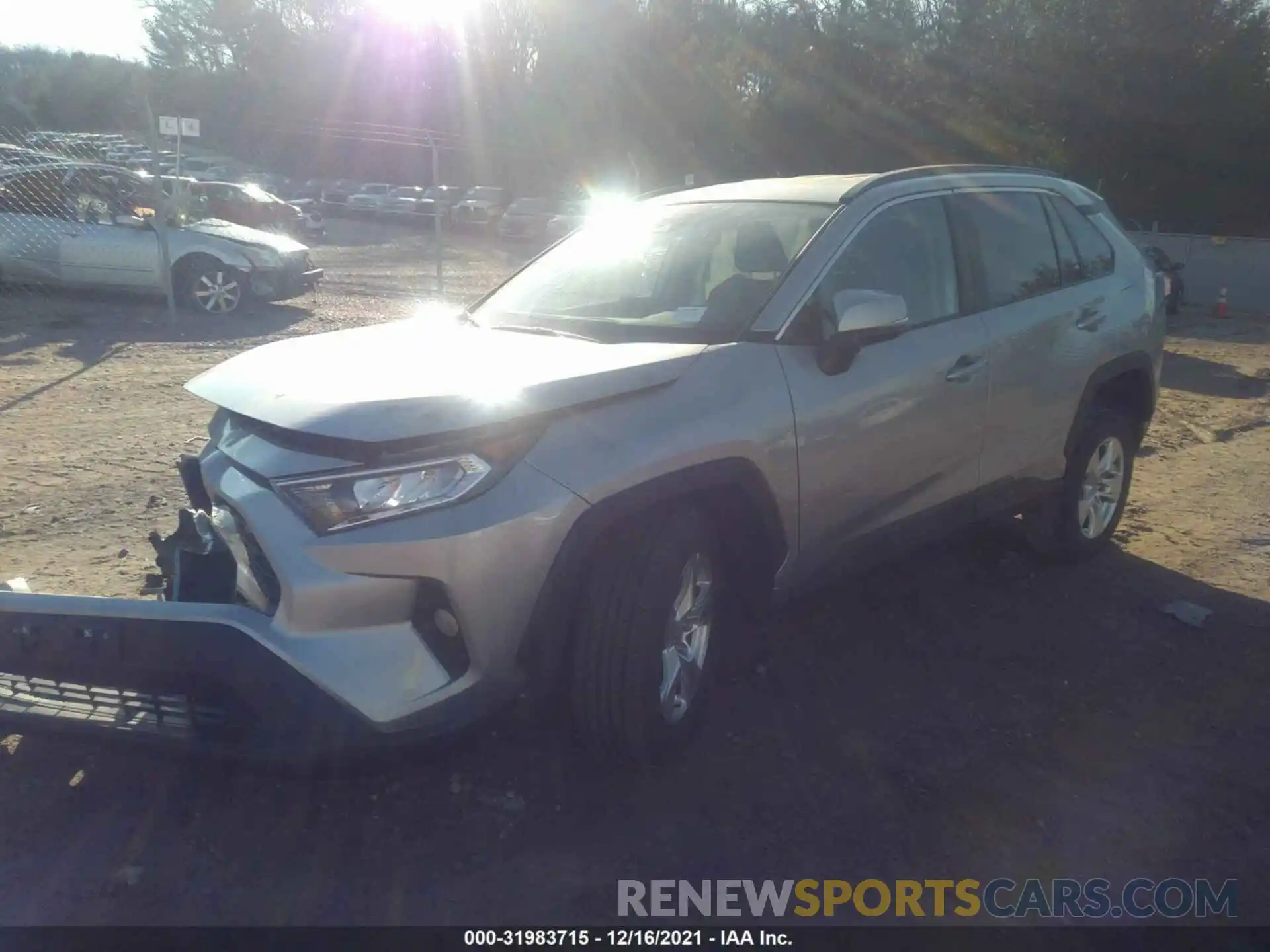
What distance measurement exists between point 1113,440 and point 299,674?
427 centimetres

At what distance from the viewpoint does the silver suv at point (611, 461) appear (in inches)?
112

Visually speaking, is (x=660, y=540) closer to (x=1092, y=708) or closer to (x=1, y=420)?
(x=1092, y=708)

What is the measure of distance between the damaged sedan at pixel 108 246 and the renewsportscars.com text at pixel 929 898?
1156cm

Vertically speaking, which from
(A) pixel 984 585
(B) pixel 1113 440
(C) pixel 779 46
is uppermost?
(C) pixel 779 46

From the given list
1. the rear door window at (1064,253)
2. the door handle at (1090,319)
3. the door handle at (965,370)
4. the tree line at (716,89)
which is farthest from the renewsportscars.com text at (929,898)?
the tree line at (716,89)

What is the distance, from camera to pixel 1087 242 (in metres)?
5.42

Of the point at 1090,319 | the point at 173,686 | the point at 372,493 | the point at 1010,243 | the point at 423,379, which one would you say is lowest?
the point at 173,686

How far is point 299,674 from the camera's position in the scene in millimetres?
2762

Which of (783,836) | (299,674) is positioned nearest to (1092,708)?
(783,836)

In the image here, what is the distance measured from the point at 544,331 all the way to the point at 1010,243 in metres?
2.16

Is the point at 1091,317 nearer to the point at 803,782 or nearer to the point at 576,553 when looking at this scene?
the point at 803,782

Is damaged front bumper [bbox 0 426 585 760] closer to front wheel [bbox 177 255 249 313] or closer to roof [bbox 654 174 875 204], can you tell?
roof [bbox 654 174 875 204]

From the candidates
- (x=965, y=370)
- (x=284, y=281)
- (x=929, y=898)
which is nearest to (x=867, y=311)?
(x=965, y=370)

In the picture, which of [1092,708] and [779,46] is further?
[779,46]
